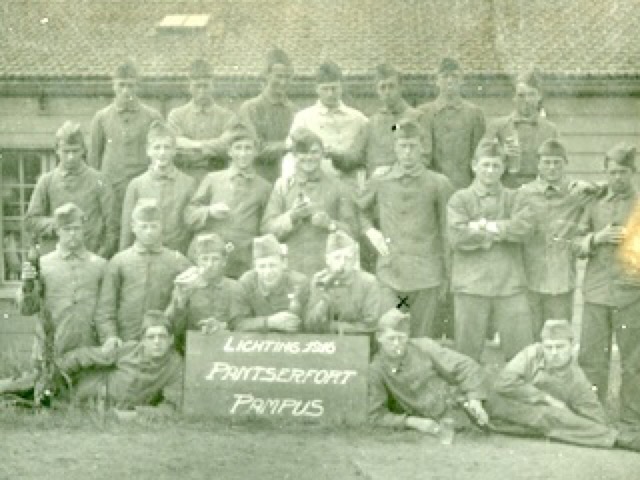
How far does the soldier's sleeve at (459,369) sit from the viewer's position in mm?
6434

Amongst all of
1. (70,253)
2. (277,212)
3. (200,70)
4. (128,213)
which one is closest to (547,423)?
(277,212)

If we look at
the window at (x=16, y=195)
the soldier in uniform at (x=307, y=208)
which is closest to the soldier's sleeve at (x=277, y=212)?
the soldier in uniform at (x=307, y=208)

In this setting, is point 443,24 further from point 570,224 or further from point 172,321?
point 172,321

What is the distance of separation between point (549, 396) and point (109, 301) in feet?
9.07

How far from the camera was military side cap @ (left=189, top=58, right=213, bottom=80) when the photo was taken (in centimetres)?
765

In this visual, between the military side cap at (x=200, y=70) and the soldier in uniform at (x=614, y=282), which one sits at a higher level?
the military side cap at (x=200, y=70)

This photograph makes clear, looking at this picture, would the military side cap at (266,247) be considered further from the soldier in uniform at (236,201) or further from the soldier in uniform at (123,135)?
the soldier in uniform at (123,135)

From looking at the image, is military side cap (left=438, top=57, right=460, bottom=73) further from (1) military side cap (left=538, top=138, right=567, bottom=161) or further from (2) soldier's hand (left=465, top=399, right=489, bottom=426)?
(2) soldier's hand (left=465, top=399, right=489, bottom=426)

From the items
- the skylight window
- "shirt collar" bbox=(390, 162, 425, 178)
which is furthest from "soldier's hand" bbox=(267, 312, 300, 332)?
the skylight window

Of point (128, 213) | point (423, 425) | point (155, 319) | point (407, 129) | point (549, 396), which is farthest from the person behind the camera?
point (128, 213)

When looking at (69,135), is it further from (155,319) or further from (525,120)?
(525,120)

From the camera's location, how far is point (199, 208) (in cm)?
715

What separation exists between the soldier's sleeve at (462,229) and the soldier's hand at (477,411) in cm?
102

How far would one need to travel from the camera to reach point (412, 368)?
648 cm
